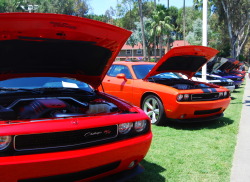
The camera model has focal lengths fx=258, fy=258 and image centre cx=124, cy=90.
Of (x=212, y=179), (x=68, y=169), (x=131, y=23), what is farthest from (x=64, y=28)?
(x=131, y=23)

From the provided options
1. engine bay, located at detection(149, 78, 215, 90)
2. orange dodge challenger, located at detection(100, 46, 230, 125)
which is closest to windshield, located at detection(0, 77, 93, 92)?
orange dodge challenger, located at detection(100, 46, 230, 125)

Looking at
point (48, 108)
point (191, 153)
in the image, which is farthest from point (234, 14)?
point (48, 108)

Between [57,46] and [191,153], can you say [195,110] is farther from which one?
[57,46]

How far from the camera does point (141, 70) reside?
652 centimetres

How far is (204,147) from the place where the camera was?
4.41 m

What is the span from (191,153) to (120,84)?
289 centimetres

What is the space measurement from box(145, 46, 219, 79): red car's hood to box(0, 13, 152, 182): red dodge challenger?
2.17m

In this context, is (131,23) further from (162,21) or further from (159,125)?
(159,125)

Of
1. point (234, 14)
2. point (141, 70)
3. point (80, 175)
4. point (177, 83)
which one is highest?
point (234, 14)

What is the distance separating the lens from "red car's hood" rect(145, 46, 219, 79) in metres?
5.45

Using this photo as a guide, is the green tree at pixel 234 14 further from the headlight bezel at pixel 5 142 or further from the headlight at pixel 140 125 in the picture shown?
the headlight bezel at pixel 5 142

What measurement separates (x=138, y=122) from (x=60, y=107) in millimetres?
913

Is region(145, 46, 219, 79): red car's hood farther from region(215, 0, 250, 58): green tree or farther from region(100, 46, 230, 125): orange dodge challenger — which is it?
region(215, 0, 250, 58): green tree

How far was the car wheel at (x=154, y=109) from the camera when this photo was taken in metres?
5.52
